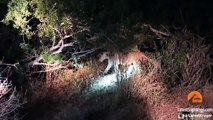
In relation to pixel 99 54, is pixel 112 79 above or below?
below

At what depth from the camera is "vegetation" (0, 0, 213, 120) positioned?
6094 millimetres

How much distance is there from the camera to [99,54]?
7.70 metres

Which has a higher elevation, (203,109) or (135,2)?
(135,2)

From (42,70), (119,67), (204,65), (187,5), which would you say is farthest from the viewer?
(187,5)

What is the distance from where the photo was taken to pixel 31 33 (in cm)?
661

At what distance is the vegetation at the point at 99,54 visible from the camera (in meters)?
6.09

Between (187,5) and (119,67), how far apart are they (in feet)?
6.61

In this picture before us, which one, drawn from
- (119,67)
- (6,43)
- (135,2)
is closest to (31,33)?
(6,43)

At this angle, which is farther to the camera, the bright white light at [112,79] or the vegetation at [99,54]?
the bright white light at [112,79]

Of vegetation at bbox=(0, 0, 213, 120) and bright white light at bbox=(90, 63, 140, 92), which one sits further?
bright white light at bbox=(90, 63, 140, 92)

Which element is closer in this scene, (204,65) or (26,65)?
(204,65)

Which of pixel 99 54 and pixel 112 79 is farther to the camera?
pixel 99 54

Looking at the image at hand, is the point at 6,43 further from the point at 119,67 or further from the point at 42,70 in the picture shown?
the point at 119,67

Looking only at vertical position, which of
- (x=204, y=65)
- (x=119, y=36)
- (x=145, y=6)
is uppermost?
(x=145, y=6)
